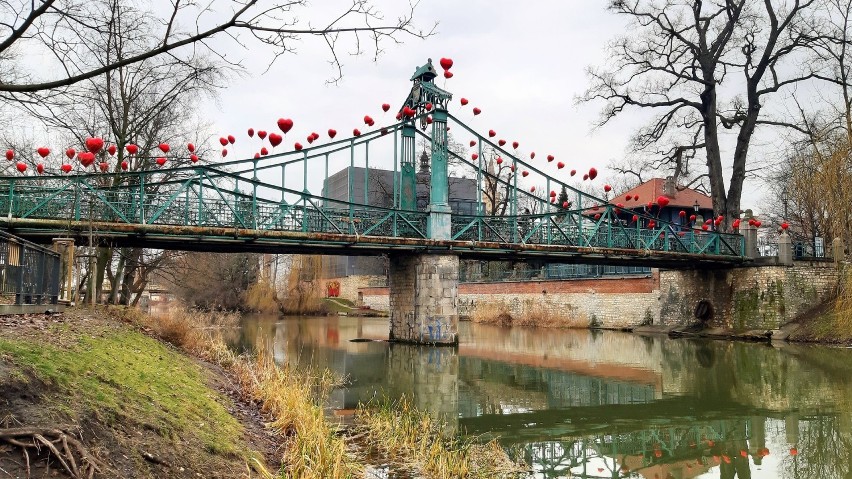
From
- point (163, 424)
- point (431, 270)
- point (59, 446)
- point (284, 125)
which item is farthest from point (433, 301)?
point (59, 446)

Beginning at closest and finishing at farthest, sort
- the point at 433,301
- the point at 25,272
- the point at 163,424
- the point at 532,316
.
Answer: the point at 163,424
the point at 25,272
the point at 433,301
the point at 532,316

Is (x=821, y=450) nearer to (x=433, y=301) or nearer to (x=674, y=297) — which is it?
(x=433, y=301)

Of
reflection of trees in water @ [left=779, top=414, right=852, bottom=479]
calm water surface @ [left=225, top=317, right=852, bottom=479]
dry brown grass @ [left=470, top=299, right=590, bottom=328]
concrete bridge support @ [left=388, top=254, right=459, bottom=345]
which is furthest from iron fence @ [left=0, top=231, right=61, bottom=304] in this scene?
dry brown grass @ [left=470, top=299, right=590, bottom=328]

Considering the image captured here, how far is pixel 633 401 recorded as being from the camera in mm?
11422

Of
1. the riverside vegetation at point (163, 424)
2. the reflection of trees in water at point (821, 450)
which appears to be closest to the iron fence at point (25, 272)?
the riverside vegetation at point (163, 424)

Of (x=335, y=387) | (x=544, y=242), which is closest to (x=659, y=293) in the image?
(x=544, y=242)

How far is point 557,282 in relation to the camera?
3325 cm

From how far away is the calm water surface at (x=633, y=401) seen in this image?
738 centimetres

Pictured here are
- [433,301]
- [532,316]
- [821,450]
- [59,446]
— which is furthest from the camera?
[532,316]

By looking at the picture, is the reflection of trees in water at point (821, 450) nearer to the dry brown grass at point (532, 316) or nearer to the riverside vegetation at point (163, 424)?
the riverside vegetation at point (163, 424)

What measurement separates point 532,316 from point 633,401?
22.4 m

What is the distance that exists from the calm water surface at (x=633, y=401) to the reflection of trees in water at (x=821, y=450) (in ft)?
0.07

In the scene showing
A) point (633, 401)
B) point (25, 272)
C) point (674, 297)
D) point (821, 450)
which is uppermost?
point (25, 272)

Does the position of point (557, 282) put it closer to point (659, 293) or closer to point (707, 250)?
point (659, 293)
